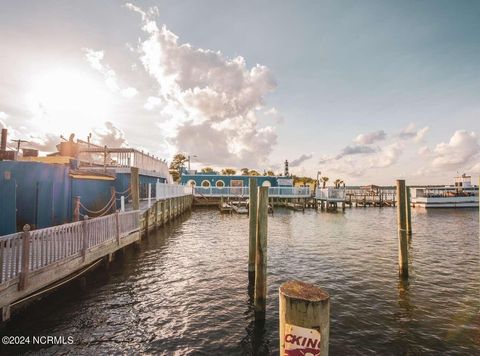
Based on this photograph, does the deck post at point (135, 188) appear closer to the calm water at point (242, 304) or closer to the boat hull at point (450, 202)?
the calm water at point (242, 304)

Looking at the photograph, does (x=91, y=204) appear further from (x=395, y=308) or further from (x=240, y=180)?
(x=240, y=180)

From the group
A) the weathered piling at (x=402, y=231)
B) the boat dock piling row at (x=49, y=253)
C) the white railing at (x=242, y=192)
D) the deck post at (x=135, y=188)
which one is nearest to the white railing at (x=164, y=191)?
the deck post at (x=135, y=188)

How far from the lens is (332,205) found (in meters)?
43.2

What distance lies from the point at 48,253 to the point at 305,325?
280 inches

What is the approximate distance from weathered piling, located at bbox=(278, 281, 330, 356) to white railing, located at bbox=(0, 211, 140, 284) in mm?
5985

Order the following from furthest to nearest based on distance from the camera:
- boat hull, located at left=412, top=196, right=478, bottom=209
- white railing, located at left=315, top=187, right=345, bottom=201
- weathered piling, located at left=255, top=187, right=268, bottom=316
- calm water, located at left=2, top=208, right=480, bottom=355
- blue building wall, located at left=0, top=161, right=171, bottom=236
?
boat hull, located at left=412, top=196, right=478, bottom=209
white railing, located at left=315, top=187, right=345, bottom=201
blue building wall, located at left=0, top=161, right=171, bottom=236
weathered piling, located at left=255, top=187, right=268, bottom=316
calm water, located at left=2, top=208, right=480, bottom=355

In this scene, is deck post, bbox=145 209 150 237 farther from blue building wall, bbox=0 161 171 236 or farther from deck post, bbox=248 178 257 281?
deck post, bbox=248 178 257 281

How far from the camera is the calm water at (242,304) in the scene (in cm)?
645

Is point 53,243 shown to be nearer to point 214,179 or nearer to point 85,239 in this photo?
point 85,239

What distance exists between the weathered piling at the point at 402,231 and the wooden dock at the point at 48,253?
1147 centimetres

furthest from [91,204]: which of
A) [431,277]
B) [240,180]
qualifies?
[240,180]

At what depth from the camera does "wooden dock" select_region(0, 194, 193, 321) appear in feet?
19.4

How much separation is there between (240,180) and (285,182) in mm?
8238

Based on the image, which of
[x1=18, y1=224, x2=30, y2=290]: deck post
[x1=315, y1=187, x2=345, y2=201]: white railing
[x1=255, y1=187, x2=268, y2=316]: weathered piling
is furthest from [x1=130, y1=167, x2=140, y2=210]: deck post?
[x1=315, y1=187, x2=345, y2=201]: white railing
